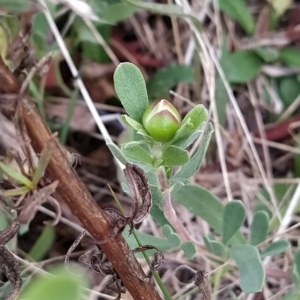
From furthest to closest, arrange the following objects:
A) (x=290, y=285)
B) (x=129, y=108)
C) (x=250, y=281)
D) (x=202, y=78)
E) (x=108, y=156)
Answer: (x=202, y=78), (x=108, y=156), (x=290, y=285), (x=250, y=281), (x=129, y=108)

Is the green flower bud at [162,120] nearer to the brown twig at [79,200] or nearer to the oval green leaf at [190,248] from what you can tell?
the brown twig at [79,200]

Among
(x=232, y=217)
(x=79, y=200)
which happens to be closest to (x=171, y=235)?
(x=232, y=217)

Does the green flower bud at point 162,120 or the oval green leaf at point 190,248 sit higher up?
the green flower bud at point 162,120

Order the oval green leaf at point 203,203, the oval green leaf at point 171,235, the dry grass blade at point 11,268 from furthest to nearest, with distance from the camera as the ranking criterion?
the oval green leaf at point 203,203 → the oval green leaf at point 171,235 → the dry grass blade at point 11,268

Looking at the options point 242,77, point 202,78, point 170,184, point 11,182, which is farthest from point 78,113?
point 11,182

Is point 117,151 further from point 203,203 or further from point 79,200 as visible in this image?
point 203,203

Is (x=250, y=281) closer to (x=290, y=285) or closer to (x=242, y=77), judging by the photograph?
(x=290, y=285)

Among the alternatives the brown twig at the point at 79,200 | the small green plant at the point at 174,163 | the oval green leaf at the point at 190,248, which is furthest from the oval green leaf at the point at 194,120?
the oval green leaf at the point at 190,248
